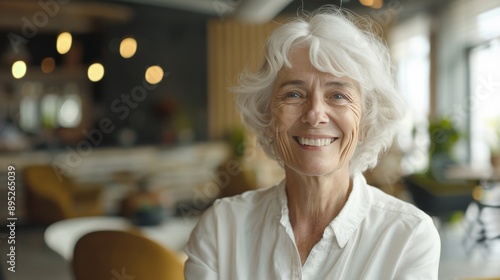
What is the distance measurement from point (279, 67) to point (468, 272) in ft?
13.3

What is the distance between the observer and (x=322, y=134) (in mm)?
1464

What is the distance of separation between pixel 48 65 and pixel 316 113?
369 inches

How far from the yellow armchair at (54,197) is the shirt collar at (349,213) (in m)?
5.03

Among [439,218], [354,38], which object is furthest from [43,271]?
[354,38]

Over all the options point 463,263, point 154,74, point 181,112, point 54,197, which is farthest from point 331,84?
point 154,74

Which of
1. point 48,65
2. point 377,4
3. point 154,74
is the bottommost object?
point 154,74

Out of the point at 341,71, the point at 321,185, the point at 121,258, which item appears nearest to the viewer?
the point at 341,71

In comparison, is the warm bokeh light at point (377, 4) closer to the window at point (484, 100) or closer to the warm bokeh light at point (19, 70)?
the window at point (484, 100)

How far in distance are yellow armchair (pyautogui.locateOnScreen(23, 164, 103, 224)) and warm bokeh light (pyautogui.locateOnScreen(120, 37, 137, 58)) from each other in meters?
2.18

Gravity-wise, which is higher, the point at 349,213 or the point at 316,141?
the point at 316,141

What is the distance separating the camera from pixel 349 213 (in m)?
1.54

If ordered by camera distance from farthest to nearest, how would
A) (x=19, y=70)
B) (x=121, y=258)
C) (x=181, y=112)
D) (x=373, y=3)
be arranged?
1. (x=181, y=112)
2. (x=19, y=70)
3. (x=373, y=3)
4. (x=121, y=258)

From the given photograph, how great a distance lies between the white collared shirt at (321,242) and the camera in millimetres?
1436

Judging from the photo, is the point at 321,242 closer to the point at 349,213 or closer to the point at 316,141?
the point at 349,213
